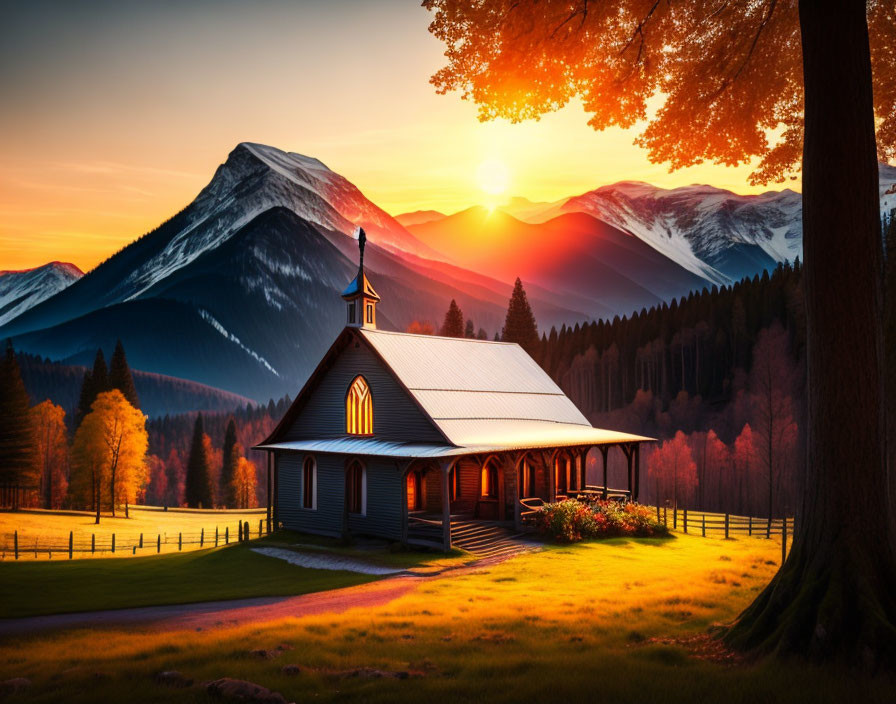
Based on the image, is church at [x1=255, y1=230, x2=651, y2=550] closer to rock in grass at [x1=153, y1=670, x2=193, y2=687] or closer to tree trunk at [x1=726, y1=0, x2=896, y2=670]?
rock in grass at [x1=153, y1=670, x2=193, y2=687]

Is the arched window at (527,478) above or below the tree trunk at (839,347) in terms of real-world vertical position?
below

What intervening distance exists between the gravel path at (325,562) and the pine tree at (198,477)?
69.3m

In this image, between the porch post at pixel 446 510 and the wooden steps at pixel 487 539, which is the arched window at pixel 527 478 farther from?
the porch post at pixel 446 510

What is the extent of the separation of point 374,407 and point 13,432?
48.3 m

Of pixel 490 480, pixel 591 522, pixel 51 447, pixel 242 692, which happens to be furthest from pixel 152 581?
pixel 51 447

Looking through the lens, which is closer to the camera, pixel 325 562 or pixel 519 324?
pixel 325 562

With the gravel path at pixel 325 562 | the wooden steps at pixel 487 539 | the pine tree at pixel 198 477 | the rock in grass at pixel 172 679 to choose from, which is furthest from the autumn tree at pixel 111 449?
the rock in grass at pixel 172 679

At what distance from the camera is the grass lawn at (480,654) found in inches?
344

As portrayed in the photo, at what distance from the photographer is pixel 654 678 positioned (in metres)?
9.16

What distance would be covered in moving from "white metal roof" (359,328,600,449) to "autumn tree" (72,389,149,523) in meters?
37.7

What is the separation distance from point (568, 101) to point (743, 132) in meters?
3.64

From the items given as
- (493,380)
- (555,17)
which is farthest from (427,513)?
(555,17)

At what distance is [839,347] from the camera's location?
979 cm

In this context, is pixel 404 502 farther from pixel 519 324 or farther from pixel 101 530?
pixel 519 324
